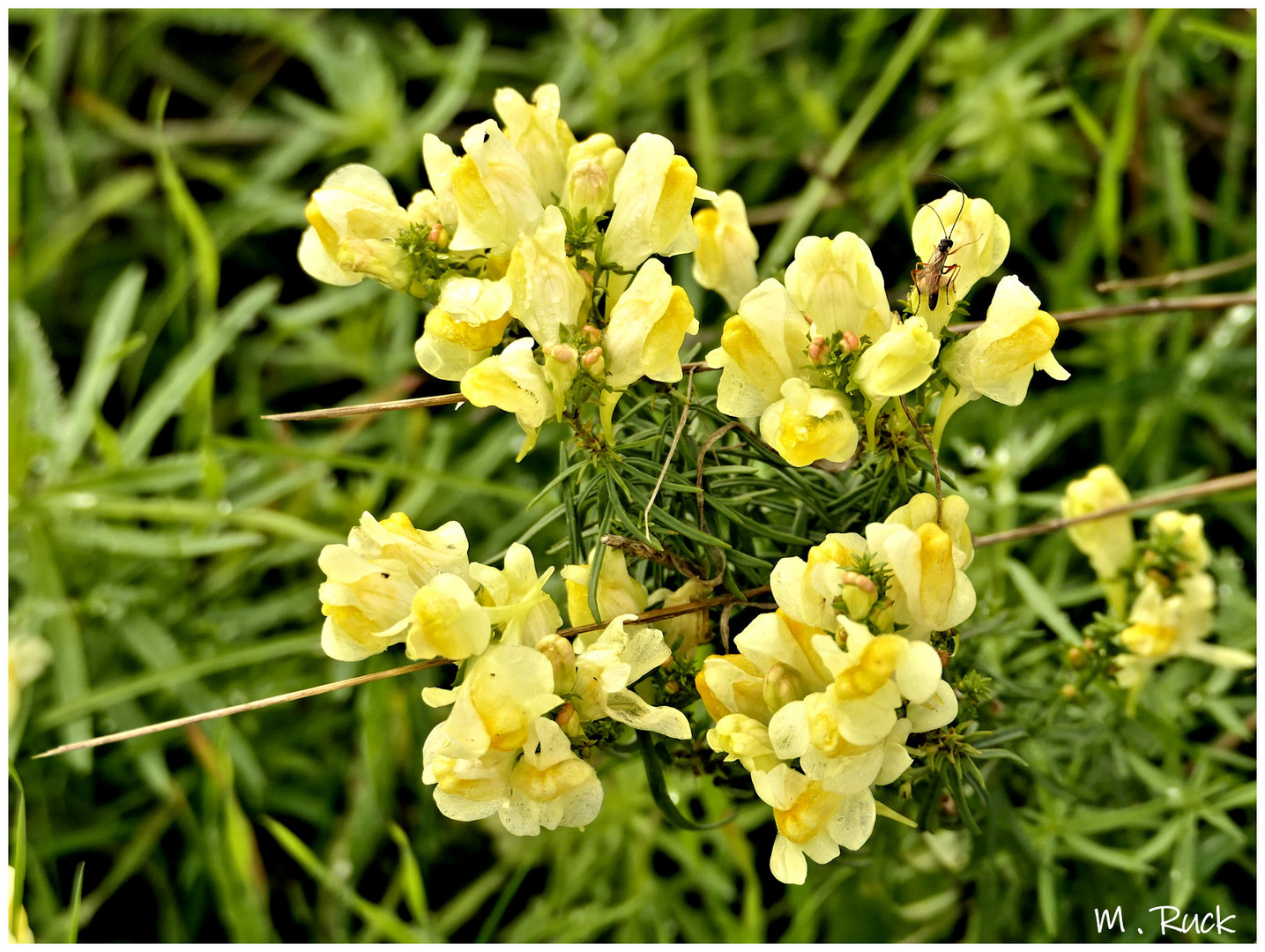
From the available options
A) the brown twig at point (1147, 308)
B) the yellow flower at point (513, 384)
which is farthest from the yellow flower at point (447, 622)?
the brown twig at point (1147, 308)

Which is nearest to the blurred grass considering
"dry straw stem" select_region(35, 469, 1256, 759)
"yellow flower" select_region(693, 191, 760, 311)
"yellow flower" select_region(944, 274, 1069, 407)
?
"dry straw stem" select_region(35, 469, 1256, 759)

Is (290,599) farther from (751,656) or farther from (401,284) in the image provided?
(751,656)

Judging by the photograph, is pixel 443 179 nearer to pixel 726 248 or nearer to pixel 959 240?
pixel 726 248

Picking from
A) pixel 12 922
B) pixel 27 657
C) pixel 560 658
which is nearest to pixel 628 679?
pixel 560 658

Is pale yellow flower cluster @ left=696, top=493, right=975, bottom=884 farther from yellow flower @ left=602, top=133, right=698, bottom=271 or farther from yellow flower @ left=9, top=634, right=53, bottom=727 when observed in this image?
yellow flower @ left=9, top=634, right=53, bottom=727

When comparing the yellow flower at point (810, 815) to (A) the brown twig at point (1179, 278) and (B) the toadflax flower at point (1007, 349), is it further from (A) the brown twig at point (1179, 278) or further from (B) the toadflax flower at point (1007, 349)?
(A) the brown twig at point (1179, 278)

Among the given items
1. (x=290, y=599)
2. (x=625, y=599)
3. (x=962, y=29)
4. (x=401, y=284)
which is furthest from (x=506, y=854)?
(x=962, y=29)
